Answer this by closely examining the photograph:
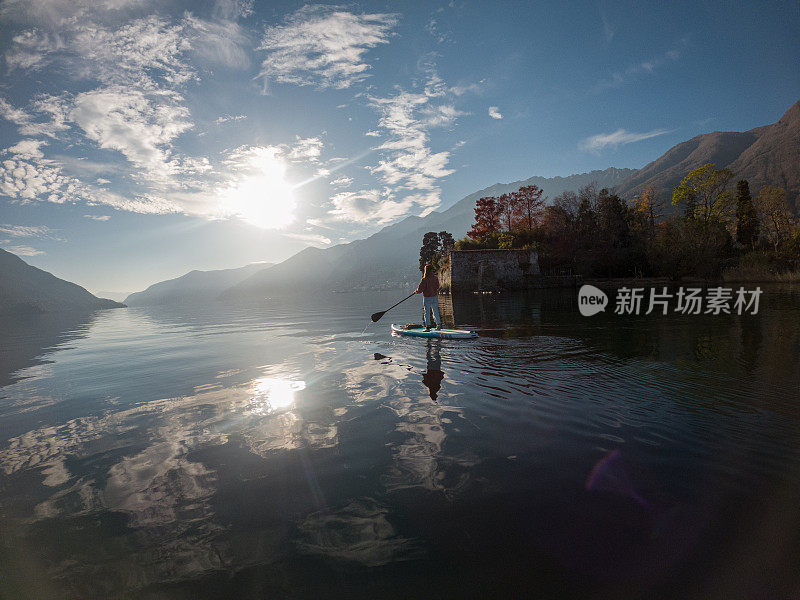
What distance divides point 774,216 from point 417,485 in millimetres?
81652

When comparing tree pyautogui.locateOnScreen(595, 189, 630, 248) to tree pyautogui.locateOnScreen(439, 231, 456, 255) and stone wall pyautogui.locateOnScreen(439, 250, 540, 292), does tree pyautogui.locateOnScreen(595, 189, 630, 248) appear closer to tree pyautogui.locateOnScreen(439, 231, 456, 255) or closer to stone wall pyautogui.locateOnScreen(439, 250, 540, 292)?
stone wall pyautogui.locateOnScreen(439, 250, 540, 292)

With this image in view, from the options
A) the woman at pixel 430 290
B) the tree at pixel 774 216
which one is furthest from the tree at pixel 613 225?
the woman at pixel 430 290

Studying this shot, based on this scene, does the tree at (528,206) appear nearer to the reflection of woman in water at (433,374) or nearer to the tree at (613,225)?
the tree at (613,225)

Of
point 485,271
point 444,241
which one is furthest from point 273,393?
point 444,241

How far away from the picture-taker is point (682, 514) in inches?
140

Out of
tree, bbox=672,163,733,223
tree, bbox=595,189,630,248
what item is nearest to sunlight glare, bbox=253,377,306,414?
tree, bbox=595,189,630,248

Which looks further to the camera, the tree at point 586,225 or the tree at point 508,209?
the tree at point 508,209

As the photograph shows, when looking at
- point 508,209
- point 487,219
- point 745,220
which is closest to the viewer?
point 745,220

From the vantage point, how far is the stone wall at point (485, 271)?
6047cm

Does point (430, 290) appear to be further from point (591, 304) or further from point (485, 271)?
point (485, 271)

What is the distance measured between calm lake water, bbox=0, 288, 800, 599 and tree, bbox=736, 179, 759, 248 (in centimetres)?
7330

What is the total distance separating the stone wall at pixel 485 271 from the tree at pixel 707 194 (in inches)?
1376

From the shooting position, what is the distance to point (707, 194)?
215 ft

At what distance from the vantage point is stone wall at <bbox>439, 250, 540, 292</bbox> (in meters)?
60.5
